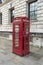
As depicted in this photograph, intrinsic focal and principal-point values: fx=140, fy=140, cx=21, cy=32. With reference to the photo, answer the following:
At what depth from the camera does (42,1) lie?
435 inches

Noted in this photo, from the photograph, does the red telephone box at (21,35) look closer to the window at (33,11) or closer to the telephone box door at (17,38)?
the telephone box door at (17,38)

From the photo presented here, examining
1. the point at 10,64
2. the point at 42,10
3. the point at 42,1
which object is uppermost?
the point at 42,1

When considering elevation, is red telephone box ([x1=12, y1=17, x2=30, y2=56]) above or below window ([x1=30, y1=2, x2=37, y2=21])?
below

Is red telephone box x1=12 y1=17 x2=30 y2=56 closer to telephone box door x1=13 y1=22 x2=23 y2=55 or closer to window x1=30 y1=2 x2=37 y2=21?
telephone box door x1=13 y1=22 x2=23 y2=55

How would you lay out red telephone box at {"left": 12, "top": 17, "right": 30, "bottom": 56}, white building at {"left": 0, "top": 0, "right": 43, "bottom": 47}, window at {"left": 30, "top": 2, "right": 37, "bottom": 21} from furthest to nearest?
window at {"left": 30, "top": 2, "right": 37, "bottom": 21}
white building at {"left": 0, "top": 0, "right": 43, "bottom": 47}
red telephone box at {"left": 12, "top": 17, "right": 30, "bottom": 56}

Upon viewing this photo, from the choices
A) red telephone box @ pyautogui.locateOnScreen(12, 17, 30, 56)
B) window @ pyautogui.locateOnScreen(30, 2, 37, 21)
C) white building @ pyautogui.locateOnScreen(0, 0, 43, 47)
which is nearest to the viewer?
red telephone box @ pyautogui.locateOnScreen(12, 17, 30, 56)

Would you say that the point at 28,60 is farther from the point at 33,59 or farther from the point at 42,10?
the point at 42,10

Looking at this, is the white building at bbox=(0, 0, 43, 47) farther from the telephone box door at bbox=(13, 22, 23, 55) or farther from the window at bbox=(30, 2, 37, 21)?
the telephone box door at bbox=(13, 22, 23, 55)

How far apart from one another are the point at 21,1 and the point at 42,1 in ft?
11.8

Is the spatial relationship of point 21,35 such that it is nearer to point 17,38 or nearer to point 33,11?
point 17,38

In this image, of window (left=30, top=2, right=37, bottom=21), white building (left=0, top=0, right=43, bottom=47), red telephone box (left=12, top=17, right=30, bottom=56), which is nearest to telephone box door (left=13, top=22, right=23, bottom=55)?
red telephone box (left=12, top=17, right=30, bottom=56)

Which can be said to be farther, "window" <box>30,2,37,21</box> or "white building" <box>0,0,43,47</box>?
"window" <box>30,2,37,21</box>

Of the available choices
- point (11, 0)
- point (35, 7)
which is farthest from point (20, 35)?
point (11, 0)

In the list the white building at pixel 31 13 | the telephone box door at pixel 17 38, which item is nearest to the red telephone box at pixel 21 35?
the telephone box door at pixel 17 38
